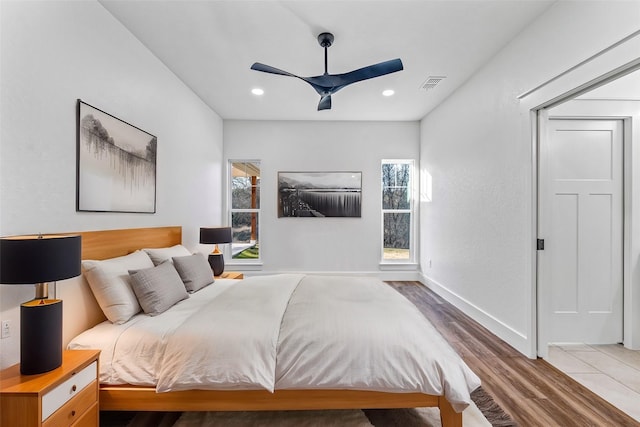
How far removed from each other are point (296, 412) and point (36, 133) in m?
2.37

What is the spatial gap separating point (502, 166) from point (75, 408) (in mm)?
3691

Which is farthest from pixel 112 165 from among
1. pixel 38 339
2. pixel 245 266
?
pixel 245 266

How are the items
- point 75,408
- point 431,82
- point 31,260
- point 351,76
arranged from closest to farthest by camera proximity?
point 31,260 → point 75,408 → point 351,76 → point 431,82

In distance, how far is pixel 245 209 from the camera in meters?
5.24

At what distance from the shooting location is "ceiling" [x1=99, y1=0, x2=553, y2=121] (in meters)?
2.30

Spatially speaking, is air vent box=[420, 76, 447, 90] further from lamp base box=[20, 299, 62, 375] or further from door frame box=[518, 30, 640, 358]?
lamp base box=[20, 299, 62, 375]

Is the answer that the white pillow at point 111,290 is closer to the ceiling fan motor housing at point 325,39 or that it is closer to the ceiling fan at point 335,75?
the ceiling fan at point 335,75

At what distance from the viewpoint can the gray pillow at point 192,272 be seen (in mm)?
2631

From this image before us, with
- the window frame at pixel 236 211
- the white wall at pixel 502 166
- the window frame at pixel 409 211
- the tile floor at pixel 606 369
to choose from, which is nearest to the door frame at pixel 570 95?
the white wall at pixel 502 166

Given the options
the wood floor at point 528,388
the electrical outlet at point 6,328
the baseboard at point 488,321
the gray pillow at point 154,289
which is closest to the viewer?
the electrical outlet at point 6,328

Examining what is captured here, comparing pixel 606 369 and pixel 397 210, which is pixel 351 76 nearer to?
pixel 606 369

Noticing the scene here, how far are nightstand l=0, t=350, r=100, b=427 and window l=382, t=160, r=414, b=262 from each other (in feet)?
14.5

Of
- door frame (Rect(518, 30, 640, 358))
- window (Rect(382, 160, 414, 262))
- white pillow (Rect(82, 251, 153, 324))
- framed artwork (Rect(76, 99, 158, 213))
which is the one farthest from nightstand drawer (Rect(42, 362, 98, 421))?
window (Rect(382, 160, 414, 262))

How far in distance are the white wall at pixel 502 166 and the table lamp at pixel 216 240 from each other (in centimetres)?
309
